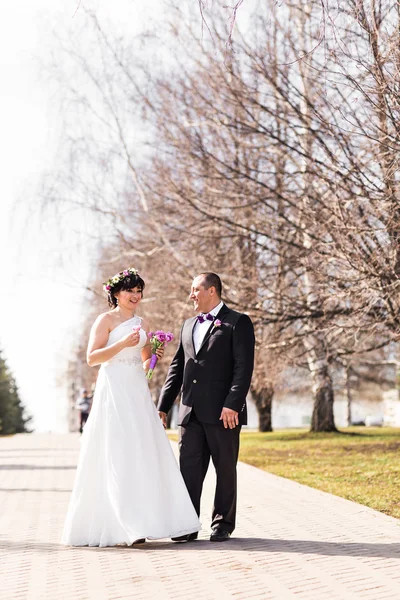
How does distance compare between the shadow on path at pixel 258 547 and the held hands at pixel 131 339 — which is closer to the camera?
the shadow on path at pixel 258 547

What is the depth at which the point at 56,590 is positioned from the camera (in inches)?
244

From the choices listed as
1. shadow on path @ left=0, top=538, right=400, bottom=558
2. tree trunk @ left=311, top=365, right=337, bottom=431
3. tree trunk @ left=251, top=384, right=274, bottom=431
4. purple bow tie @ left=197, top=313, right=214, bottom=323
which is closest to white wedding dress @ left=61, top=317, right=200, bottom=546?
shadow on path @ left=0, top=538, right=400, bottom=558

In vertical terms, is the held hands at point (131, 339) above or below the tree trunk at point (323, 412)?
below

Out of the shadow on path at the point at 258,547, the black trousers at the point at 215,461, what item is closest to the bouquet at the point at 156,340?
the black trousers at the point at 215,461

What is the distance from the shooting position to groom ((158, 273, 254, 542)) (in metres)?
8.21

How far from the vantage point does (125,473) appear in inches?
314

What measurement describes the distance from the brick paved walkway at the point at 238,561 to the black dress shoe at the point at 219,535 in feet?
0.26

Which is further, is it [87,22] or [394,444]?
[394,444]

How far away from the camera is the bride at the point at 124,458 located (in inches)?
310

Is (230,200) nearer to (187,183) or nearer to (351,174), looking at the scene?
(187,183)

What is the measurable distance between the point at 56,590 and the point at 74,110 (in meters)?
17.8

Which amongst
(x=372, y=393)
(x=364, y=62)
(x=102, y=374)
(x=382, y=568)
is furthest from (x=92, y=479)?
(x=372, y=393)

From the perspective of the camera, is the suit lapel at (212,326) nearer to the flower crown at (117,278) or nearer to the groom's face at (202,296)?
the groom's face at (202,296)

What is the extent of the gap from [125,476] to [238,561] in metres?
1.29
